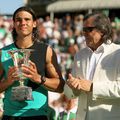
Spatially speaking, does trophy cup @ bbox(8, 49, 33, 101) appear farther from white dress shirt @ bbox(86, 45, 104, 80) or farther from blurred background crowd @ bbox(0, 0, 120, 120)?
blurred background crowd @ bbox(0, 0, 120, 120)

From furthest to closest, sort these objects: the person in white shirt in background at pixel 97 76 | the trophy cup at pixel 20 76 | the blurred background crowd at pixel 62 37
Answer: the blurred background crowd at pixel 62 37
the trophy cup at pixel 20 76
the person in white shirt in background at pixel 97 76

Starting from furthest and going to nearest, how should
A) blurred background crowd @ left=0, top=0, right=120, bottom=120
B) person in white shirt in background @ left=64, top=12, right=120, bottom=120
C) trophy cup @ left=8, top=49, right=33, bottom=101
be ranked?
blurred background crowd @ left=0, top=0, right=120, bottom=120 → trophy cup @ left=8, top=49, right=33, bottom=101 → person in white shirt in background @ left=64, top=12, right=120, bottom=120

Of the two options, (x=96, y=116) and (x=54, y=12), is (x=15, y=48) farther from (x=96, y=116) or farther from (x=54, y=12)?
(x=54, y=12)

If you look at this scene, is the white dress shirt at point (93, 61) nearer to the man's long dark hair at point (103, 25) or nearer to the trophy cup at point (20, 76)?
the man's long dark hair at point (103, 25)

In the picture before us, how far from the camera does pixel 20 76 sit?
461 centimetres

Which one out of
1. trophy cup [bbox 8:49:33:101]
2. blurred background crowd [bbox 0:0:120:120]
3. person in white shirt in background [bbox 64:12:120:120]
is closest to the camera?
person in white shirt in background [bbox 64:12:120:120]

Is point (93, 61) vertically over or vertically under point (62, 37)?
over

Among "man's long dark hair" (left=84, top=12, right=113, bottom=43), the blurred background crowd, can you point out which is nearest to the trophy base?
"man's long dark hair" (left=84, top=12, right=113, bottom=43)

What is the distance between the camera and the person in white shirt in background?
450 cm

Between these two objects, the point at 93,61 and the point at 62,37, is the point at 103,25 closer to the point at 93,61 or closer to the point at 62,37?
the point at 93,61

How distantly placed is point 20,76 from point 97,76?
2.04 feet

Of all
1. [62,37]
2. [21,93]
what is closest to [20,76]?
[21,93]

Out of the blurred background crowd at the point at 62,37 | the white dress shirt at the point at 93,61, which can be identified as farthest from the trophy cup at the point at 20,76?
the blurred background crowd at the point at 62,37

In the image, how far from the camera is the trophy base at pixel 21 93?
460cm
